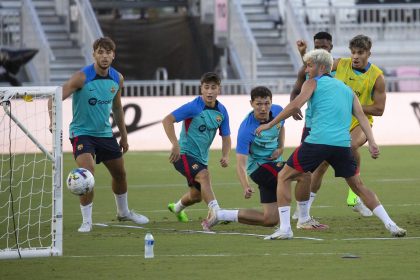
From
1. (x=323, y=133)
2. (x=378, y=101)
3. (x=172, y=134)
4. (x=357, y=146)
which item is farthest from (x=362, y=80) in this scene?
(x=323, y=133)

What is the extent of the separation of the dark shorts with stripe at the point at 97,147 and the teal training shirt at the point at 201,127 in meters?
0.83

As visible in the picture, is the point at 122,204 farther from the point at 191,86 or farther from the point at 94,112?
the point at 191,86

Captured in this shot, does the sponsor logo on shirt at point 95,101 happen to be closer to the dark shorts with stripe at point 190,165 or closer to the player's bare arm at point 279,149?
the dark shorts with stripe at point 190,165

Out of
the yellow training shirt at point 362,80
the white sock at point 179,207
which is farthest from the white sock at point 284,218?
the yellow training shirt at point 362,80

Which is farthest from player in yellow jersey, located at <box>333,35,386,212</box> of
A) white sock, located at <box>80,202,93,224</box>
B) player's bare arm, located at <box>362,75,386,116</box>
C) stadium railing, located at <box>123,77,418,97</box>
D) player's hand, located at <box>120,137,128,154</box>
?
stadium railing, located at <box>123,77,418,97</box>

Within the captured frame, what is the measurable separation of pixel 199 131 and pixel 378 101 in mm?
2282

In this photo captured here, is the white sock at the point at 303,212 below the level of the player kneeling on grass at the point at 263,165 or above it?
below

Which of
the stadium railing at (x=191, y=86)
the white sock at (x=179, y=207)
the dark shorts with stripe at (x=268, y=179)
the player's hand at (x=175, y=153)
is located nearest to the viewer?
the dark shorts with stripe at (x=268, y=179)

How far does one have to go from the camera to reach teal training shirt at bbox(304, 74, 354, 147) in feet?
42.2

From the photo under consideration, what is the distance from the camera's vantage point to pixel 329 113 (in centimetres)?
1285

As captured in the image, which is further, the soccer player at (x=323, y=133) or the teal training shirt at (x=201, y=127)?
the teal training shirt at (x=201, y=127)

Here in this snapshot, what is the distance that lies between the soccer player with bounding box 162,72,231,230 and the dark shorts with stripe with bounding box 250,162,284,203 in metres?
0.49

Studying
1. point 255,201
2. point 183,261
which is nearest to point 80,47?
point 255,201

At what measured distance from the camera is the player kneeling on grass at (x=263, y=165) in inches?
544
